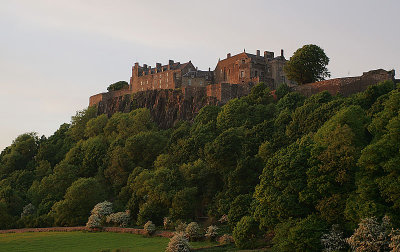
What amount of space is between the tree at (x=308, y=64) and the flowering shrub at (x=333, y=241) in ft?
152

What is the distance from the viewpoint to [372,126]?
40875 mm

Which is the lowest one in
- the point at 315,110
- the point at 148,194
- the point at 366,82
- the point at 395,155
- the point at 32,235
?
the point at 32,235

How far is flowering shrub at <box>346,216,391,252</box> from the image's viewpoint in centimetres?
3178

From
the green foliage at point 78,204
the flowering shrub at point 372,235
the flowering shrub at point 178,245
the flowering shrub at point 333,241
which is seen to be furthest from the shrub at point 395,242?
the green foliage at point 78,204

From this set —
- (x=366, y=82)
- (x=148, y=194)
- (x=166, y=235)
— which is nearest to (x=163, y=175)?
(x=148, y=194)

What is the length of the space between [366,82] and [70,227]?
45.6m

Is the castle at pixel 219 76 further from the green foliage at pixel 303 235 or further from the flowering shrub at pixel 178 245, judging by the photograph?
the green foliage at pixel 303 235

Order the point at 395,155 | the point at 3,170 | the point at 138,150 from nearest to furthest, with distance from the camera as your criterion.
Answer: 1. the point at 395,155
2. the point at 138,150
3. the point at 3,170

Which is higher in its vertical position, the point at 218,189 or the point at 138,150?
the point at 138,150

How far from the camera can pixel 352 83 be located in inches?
2566

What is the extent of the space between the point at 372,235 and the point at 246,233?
12.3 meters

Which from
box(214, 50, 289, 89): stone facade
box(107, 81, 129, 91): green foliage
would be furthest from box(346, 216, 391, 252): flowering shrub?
box(107, 81, 129, 91): green foliage

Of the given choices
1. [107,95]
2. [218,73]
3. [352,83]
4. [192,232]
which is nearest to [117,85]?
[107,95]

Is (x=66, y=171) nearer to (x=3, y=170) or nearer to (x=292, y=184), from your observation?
(x=3, y=170)
